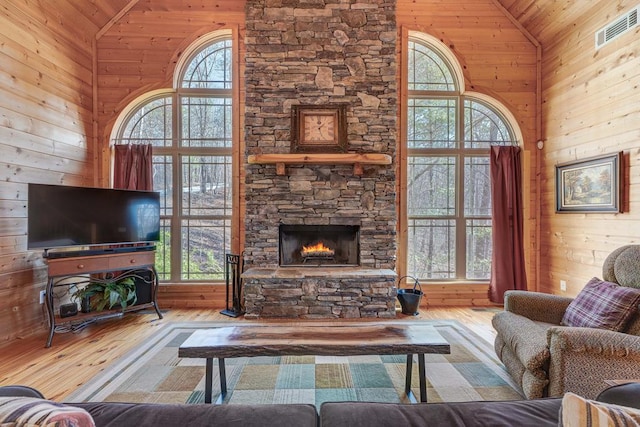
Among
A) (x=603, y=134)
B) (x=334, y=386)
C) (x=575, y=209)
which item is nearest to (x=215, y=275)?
(x=334, y=386)

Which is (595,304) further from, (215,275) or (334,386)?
(215,275)

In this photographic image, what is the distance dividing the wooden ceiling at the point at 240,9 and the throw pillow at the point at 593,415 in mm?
4447

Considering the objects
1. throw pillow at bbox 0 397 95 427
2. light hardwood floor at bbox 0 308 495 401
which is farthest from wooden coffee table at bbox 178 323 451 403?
light hardwood floor at bbox 0 308 495 401

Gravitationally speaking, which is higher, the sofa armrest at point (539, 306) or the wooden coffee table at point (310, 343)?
the sofa armrest at point (539, 306)

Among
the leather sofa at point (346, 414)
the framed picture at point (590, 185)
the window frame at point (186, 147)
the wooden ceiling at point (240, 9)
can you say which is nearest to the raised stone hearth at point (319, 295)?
the window frame at point (186, 147)

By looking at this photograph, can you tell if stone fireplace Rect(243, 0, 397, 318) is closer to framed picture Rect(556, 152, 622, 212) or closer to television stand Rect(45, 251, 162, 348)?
television stand Rect(45, 251, 162, 348)

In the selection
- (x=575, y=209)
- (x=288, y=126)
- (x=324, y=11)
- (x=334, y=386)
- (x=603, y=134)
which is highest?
(x=324, y=11)

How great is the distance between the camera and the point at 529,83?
4.29m

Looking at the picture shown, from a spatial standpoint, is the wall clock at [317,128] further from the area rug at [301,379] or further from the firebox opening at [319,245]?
the area rug at [301,379]

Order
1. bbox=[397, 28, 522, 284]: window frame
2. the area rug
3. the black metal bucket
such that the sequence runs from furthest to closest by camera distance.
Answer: bbox=[397, 28, 522, 284]: window frame
the black metal bucket
the area rug

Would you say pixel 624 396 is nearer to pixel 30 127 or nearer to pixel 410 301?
pixel 410 301

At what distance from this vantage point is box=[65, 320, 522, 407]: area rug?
7.07ft

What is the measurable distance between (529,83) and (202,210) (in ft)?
15.9

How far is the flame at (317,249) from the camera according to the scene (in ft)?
13.3
